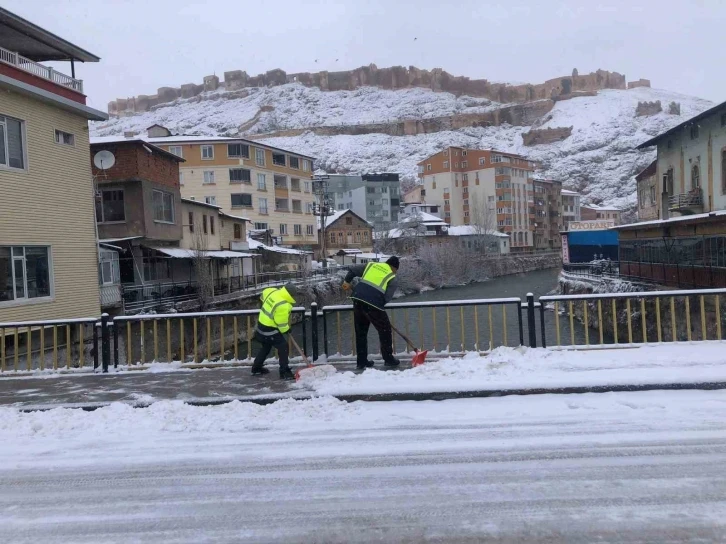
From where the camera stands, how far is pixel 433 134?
17125cm

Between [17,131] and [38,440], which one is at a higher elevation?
[17,131]

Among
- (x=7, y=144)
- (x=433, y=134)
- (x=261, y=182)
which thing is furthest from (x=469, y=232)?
(x=433, y=134)

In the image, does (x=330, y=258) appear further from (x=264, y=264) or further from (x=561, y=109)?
(x=561, y=109)

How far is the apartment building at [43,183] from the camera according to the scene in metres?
16.1

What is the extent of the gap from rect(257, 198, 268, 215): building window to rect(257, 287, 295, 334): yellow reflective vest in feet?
160

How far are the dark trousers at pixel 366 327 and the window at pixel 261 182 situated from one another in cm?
4905

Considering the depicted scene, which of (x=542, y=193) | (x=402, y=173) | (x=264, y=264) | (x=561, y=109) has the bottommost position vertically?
(x=264, y=264)

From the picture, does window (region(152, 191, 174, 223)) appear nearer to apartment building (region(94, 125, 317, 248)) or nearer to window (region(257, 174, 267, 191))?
apartment building (region(94, 125, 317, 248))

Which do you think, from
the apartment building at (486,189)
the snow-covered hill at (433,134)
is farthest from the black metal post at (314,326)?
the snow-covered hill at (433,134)

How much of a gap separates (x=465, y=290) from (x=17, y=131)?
44826mm

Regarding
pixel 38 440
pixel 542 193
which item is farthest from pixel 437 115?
pixel 38 440

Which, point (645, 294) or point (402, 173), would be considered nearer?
point (645, 294)

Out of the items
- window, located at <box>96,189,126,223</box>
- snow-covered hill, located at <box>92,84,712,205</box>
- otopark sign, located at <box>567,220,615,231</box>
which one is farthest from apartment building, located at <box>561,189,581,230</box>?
window, located at <box>96,189,126,223</box>

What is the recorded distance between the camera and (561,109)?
179375mm
